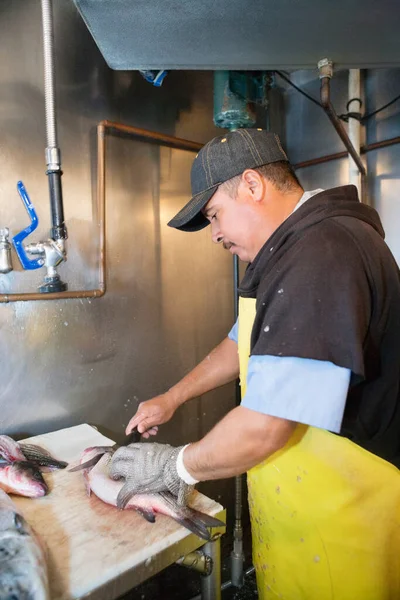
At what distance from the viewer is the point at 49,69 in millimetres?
1342

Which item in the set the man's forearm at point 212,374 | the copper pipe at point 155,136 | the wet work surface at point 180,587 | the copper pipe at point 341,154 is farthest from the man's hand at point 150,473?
the copper pipe at point 341,154

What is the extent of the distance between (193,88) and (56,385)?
5.32ft

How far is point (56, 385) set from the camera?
1.62 m

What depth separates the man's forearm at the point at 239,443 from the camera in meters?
0.81

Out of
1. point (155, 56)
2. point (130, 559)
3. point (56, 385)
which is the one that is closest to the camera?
point (130, 559)

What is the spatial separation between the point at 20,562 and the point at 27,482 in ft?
1.20

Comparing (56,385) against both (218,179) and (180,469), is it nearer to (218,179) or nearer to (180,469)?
(180,469)

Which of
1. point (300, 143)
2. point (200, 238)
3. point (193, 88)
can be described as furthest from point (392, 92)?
point (200, 238)

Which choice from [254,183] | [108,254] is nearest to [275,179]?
[254,183]

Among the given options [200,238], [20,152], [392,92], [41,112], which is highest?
[392,92]

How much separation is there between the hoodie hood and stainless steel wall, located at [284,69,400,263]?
1.18 m

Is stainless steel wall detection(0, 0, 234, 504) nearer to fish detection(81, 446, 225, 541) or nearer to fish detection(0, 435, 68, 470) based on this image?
fish detection(0, 435, 68, 470)

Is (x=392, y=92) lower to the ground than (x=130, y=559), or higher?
higher

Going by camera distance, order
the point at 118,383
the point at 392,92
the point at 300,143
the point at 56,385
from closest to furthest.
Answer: the point at 56,385
the point at 118,383
the point at 392,92
the point at 300,143
